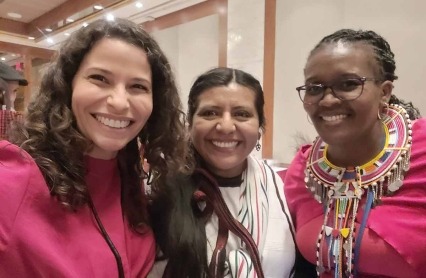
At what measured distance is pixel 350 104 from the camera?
3.93 feet

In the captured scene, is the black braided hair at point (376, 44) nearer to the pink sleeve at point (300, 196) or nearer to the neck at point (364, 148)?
the neck at point (364, 148)

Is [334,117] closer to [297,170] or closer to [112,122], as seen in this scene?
[297,170]

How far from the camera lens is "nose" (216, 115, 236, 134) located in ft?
4.56

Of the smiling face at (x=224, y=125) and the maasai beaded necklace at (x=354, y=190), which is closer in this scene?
the maasai beaded necklace at (x=354, y=190)

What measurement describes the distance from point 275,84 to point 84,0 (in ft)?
8.12

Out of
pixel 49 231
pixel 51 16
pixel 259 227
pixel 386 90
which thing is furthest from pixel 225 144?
pixel 51 16

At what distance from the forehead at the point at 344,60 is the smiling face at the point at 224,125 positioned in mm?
287

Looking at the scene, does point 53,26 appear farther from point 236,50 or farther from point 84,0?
point 236,50

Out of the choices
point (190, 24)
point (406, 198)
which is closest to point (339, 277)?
point (406, 198)

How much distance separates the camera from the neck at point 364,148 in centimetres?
127

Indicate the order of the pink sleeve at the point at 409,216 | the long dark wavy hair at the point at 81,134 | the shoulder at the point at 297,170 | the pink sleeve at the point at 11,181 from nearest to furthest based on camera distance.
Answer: the pink sleeve at the point at 11,181 → the long dark wavy hair at the point at 81,134 → the pink sleeve at the point at 409,216 → the shoulder at the point at 297,170

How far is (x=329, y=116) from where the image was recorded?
1.24m

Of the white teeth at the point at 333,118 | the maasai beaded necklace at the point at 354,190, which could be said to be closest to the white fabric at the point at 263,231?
the maasai beaded necklace at the point at 354,190

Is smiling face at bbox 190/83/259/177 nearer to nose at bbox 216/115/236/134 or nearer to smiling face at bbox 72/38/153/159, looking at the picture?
nose at bbox 216/115/236/134
